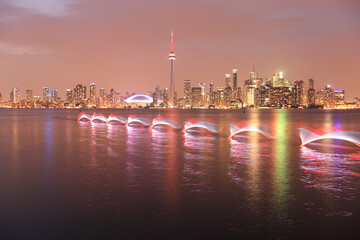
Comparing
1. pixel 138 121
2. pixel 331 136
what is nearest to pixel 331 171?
pixel 331 136

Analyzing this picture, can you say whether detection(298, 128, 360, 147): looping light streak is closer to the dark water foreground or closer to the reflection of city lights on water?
the reflection of city lights on water

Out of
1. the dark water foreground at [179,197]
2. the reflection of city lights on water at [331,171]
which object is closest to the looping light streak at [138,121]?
the reflection of city lights on water at [331,171]

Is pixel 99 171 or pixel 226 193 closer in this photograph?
pixel 226 193

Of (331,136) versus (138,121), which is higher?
(331,136)

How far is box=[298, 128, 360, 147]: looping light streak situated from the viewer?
66.0 ft

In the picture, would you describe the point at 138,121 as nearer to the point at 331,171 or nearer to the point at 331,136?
the point at 331,136

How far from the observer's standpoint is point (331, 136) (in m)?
19.9

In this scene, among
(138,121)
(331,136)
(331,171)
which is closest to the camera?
(331,171)

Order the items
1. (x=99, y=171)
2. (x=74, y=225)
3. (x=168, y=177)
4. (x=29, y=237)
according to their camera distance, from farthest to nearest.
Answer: (x=99, y=171)
(x=168, y=177)
(x=74, y=225)
(x=29, y=237)

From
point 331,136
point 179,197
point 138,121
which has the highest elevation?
point 331,136

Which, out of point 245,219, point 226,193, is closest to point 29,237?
point 245,219

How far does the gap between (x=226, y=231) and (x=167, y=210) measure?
1677 mm

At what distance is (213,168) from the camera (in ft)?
42.8

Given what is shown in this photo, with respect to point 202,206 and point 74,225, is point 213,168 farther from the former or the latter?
point 74,225
